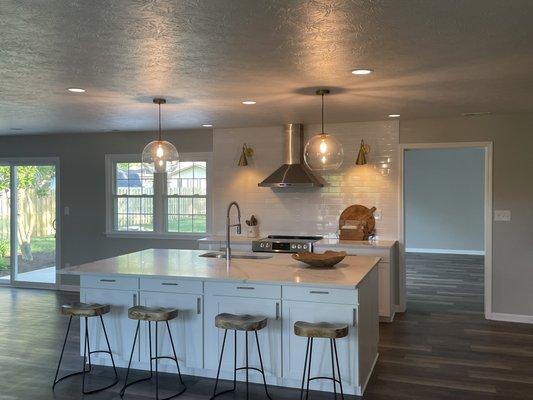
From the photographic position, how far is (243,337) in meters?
3.75

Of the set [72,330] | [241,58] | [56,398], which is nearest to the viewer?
[241,58]

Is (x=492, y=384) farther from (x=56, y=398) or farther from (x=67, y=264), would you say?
(x=67, y=264)

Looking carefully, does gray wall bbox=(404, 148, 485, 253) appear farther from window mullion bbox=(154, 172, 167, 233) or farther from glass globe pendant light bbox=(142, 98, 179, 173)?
glass globe pendant light bbox=(142, 98, 179, 173)

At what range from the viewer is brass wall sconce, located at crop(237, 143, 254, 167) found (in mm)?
6569

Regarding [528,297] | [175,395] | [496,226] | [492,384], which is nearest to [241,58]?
[175,395]

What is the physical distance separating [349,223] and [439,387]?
2588 mm

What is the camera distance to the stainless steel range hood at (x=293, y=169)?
6004 millimetres

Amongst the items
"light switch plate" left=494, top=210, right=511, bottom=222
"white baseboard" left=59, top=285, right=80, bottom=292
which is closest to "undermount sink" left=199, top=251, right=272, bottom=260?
"light switch plate" left=494, top=210, right=511, bottom=222

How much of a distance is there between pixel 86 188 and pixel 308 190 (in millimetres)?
3271

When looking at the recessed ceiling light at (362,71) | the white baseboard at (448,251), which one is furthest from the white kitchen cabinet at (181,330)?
the white baseboard at (448,251)

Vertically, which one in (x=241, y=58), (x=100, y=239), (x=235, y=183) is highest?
(x=241, y=58)

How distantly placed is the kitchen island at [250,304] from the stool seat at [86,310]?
190 mm

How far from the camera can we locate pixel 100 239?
740cm

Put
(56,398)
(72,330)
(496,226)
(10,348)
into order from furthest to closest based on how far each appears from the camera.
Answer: (496,226) → (72,330) → (10,348) → (56,398)
